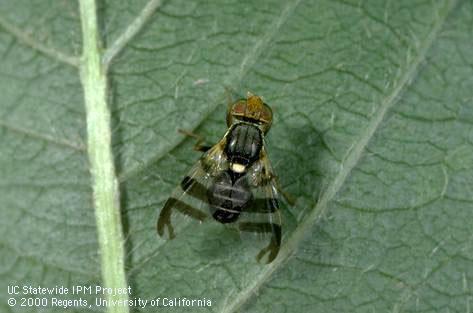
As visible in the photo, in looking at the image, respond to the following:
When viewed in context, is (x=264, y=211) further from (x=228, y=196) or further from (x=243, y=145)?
(x=243, y=145)

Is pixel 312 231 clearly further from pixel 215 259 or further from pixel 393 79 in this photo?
pixel 393 79

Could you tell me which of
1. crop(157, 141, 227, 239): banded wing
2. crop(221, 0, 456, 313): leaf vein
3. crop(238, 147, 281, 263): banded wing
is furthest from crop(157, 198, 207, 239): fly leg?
crop(221, 0, 456, 313): leaf vein

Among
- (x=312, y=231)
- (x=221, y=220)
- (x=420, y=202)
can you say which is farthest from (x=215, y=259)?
(x=420, y=202)

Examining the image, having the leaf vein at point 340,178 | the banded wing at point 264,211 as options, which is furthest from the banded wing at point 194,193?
the leaf vein at point 340,178

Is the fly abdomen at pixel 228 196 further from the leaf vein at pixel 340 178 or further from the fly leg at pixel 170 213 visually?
the leaf vein at pixel 340 178

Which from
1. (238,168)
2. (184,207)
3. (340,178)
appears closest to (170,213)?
(184,207)
